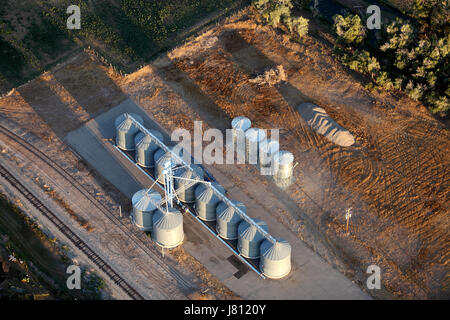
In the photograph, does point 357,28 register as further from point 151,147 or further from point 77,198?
point 77,198

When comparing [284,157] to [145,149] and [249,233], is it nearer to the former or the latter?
[249,233]

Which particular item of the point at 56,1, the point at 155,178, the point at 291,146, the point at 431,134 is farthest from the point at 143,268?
the point at 56,1

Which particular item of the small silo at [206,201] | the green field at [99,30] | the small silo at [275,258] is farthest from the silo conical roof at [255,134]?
the green field at [99,30]

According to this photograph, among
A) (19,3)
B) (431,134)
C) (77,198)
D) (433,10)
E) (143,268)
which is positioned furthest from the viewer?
(19,3)

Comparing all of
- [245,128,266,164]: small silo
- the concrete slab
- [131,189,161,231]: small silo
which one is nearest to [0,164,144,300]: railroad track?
[131,189,161,231]: small silo

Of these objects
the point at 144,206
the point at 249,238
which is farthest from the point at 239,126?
the point at 249,238

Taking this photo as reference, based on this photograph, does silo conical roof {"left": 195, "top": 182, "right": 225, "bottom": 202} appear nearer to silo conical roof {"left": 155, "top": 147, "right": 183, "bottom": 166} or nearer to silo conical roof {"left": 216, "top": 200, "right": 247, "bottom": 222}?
silo conical roof {"left": 216, "top": 200, "right": 247, "bottom": 222}
